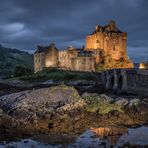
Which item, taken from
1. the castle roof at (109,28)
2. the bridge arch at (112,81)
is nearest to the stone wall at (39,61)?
the castle roof at (109,28)

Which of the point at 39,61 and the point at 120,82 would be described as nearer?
the point at 120,82

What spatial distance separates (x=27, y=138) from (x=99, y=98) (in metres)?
15.5

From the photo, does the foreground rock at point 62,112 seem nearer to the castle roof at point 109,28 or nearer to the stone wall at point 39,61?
the stone wall at point 39,61

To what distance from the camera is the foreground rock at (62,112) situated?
31773mm

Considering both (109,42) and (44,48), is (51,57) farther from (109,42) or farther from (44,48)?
(109,42)

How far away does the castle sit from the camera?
90938mm

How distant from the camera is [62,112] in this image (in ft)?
118

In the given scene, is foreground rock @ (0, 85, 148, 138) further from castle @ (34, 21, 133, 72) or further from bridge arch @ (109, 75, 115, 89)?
castle @ (34, 21, 133, 72)

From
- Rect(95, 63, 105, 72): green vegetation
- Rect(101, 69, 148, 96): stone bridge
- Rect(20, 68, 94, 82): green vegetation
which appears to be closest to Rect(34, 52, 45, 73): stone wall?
Rect(20, 68, 94, 82): green vegetation

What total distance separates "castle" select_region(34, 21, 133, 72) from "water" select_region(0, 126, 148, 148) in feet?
196

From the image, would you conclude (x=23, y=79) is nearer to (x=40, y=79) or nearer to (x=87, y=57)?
(x=40, y=79)

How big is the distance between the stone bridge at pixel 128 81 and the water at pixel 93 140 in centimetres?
2133

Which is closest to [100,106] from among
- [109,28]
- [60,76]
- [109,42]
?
[60,76]

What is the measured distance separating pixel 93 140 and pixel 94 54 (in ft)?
213
